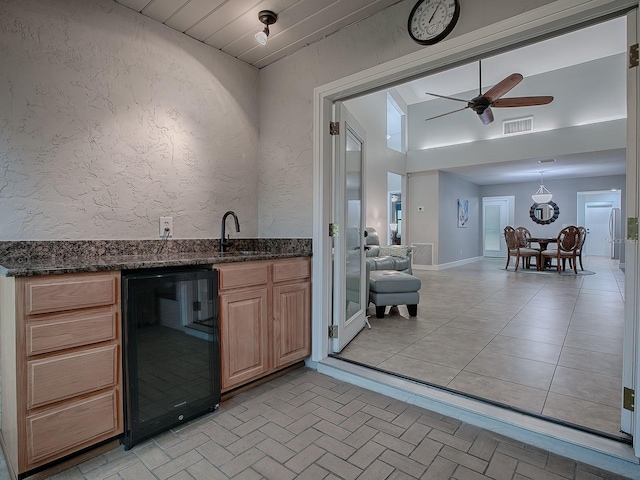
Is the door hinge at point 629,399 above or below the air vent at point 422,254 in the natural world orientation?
below

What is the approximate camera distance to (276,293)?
2328 millimetres

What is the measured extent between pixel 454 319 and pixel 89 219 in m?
3.62

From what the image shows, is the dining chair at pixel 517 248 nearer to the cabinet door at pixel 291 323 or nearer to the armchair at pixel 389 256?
the armchair at pixel 389 256

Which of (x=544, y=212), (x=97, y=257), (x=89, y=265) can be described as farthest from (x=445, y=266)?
(x=89, y=265)

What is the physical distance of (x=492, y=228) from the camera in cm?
1168

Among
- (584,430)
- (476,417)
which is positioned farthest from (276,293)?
(584,430)

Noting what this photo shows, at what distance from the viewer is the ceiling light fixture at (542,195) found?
8.92 m

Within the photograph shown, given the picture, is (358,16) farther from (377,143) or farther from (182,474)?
(377,143)

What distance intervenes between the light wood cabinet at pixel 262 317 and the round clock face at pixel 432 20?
164 cm

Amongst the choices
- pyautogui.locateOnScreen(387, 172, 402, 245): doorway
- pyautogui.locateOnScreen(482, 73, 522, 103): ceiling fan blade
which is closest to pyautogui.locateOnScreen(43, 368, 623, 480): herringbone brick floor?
pyautogui.locateOnScreen(482, 73, 522, 103): ceiling fan blade

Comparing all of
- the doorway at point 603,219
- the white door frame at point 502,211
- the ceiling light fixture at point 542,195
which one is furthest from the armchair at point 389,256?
the doorway at point 603,219

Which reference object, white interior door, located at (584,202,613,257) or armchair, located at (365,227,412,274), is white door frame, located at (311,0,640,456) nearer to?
armchair, located at (365,227,412,274)

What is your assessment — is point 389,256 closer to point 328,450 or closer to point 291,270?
point 291,270

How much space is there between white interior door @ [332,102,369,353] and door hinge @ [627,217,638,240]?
5.53ft
